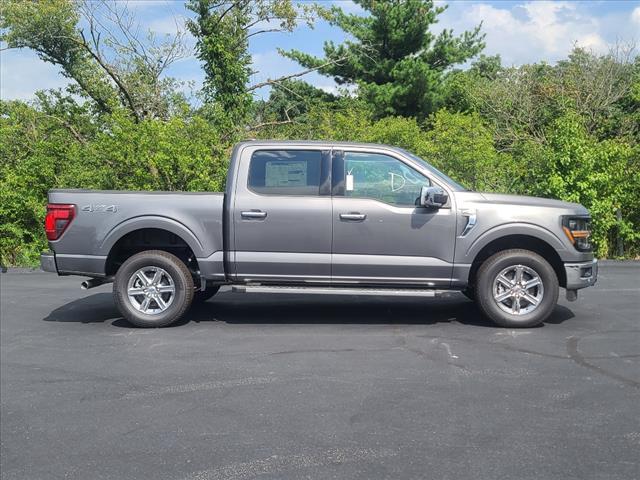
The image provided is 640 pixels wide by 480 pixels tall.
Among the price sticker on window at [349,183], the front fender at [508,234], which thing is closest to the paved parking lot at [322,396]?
the front fender at [508,234]

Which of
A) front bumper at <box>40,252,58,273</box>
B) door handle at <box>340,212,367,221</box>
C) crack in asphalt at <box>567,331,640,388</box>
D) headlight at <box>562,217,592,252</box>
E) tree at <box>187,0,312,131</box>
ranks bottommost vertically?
crack in asphalt at <box>567,331,640,388</box>

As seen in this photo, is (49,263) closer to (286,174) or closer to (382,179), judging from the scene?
(286,174)

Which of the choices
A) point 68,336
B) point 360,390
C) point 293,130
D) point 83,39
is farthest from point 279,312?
point 83,39

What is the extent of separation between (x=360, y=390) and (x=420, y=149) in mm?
9127

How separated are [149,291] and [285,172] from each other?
2.00m

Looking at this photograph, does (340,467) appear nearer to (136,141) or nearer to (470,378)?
(470,378)

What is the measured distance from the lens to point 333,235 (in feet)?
23.9

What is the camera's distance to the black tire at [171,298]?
24.5 feet

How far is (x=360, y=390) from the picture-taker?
5.18 meters

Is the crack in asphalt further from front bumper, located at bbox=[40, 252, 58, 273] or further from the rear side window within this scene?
front bumper, located at bbox=[40, 252, 58, 273]

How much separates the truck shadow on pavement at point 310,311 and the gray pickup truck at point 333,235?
51 cm

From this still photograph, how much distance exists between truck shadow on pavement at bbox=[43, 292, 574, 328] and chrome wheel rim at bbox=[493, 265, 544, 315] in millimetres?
338

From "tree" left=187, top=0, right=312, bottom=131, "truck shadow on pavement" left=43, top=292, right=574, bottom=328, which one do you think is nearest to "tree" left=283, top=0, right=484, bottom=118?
"tree" left=187, top=0, right=312, bottom=131

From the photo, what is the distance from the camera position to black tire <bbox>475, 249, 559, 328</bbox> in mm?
7250
